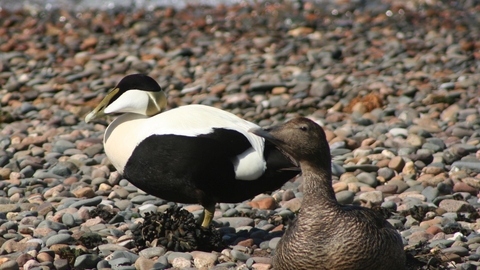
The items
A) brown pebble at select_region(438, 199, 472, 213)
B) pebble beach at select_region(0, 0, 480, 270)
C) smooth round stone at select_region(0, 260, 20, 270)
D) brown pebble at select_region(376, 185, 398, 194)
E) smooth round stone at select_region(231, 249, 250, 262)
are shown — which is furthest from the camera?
brown pebble at select_region(376, 185, 398, 194)

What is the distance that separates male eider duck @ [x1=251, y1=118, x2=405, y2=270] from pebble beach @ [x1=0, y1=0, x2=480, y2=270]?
1.77ft

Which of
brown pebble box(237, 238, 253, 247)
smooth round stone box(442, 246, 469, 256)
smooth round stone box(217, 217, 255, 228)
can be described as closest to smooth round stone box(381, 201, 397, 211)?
smooth round stone box(442, 246, 469, 256)

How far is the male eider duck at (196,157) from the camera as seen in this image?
4.15 m

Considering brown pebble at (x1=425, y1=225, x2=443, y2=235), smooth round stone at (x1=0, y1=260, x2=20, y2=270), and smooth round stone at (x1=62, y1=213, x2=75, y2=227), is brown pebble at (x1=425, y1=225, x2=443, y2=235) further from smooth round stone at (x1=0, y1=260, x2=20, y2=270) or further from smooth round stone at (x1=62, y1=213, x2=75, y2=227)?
smooth round stone at (x1=0, y1=260, x2=20, y2=270)

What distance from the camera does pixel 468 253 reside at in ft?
13.4

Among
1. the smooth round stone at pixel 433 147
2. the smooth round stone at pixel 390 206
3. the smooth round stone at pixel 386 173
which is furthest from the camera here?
the smooth round stone at pixel 433 147

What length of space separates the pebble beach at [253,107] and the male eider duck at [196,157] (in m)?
0.35

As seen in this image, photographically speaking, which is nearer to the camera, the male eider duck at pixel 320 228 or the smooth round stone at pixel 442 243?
the male eider duck at pixel 320 228

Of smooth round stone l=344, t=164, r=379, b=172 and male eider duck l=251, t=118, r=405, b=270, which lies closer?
male eider duck l=251, t=118, r=405, b=270

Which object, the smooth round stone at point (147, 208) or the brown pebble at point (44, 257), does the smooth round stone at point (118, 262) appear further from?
the smooth round stone at point (147, 208)

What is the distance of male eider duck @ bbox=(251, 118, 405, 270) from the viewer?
3.36m

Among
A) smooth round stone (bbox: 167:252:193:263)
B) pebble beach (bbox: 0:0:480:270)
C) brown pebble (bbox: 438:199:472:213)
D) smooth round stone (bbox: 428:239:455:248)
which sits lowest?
pebble beach (bbox: 0:0:480:270)

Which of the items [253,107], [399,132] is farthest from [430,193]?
[253,107]

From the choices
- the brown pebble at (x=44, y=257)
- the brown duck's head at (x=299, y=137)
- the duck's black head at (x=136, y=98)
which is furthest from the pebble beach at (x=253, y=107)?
the brown duck's head at (x=299, y=137)
